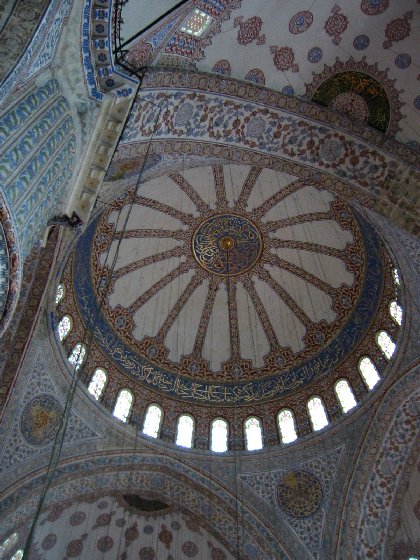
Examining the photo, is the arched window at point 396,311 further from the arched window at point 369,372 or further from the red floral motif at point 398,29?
the red floral motif at point 398,29

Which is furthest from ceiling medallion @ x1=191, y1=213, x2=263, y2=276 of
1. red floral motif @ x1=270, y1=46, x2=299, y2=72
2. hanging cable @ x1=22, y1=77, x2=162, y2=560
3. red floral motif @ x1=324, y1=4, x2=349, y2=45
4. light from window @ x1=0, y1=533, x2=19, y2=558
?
light from window @ x1=0, y1=533, x2=19, y2=558

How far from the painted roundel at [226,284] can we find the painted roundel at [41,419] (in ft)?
4.01

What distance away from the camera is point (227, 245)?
11297mm

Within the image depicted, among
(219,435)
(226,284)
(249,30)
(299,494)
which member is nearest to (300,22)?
(249,30)

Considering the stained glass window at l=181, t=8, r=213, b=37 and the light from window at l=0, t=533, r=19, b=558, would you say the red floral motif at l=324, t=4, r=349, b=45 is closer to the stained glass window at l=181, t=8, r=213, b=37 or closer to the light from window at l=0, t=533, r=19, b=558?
the stained glass window at l=181, t=8, r=213, b=37

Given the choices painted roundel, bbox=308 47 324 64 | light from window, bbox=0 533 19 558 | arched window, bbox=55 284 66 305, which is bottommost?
light from window, bbox=0 533 19 558

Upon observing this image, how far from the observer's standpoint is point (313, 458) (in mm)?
9391

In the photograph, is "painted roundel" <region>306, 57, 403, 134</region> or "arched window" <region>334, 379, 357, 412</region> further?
"arched window" <region>334, 379, 357, 412</region>

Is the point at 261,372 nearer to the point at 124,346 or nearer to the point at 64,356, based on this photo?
the point at 124,346

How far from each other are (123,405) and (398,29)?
7.33m

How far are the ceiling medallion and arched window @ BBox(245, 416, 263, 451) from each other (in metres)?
3.14

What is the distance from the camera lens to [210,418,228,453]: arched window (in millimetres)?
9862

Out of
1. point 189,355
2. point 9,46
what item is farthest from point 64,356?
point 9,46

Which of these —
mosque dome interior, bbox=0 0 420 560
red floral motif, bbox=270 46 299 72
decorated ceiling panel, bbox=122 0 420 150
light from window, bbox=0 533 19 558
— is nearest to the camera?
mosque dome interior, bbox=0 0 420 560
